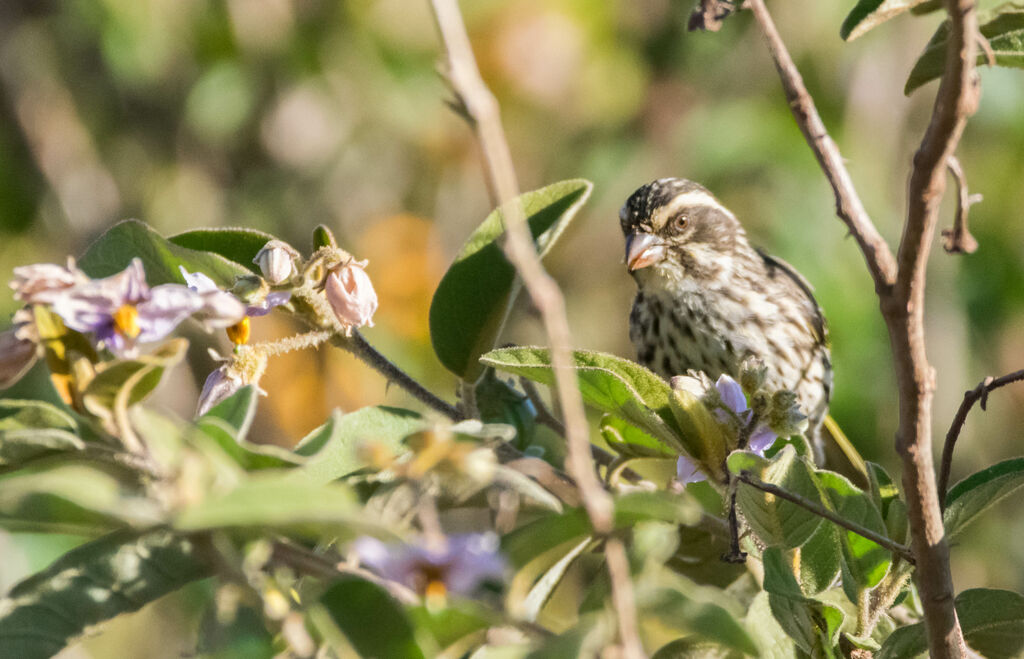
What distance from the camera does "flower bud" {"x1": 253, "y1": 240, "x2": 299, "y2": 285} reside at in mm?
1449

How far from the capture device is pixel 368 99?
5555 millimetres

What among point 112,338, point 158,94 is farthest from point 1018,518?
point 112,338

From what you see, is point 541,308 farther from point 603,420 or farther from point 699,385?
point 603,420

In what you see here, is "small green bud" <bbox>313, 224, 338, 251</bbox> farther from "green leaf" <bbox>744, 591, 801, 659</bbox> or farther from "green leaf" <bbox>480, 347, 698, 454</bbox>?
"green leaf" <bbox>744, 591, 801, 659</bbox>

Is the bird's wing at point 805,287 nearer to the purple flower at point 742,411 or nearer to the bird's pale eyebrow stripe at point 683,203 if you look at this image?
the bird's pale eyebrow stripe at point 683,203

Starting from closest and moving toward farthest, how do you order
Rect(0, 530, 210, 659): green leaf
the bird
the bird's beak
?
Rect(0, 530, 210, 659): green leaf, the bird, the bird's beak

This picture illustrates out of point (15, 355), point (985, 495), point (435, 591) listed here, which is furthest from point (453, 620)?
point (985, 495)

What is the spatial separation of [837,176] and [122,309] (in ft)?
2.36

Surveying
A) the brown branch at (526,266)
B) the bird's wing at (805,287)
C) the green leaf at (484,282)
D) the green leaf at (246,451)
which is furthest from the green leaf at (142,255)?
the bird's wing at (805,287)

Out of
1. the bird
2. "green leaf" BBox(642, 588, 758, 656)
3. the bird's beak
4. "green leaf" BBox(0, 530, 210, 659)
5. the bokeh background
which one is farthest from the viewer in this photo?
the bokeh background

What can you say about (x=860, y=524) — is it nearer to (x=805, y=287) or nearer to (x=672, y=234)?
(x=672, y=234)

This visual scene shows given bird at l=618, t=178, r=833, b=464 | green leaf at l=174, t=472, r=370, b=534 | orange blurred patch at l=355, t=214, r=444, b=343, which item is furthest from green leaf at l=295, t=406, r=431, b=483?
orange blurred patch at l=355, t=214, r=444, b=343

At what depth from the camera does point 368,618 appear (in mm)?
1006

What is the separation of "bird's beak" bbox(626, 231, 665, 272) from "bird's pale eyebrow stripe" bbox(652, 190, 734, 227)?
6 cm
